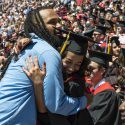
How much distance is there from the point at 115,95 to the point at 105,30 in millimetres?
5420

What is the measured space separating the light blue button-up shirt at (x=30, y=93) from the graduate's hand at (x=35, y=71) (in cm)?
3

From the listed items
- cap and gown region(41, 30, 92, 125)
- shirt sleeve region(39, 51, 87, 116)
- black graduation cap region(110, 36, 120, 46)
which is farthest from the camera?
black graduation cap region(110, 36, 120, 46)

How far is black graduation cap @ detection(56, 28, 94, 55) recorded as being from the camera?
322 centimetres

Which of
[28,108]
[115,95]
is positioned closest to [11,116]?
[28,108]

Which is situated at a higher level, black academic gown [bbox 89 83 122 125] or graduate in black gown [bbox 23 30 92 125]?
graduate in black gown [bbox 23 30 92 125]

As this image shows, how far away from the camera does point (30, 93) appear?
9.25 ft

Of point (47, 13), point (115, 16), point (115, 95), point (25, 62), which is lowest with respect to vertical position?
point (115, 16)

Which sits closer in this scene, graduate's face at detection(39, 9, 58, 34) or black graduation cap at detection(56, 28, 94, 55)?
graduate's face at detection(39, 9, 58, 34)

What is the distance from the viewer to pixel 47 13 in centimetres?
302

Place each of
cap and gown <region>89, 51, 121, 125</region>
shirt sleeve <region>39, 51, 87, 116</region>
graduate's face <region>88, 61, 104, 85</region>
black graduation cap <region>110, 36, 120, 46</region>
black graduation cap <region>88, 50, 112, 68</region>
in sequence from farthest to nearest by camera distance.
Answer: black graduation cap <region>110, 36, 120, 46</region> → black graduation cap <region>88, 50, 112, 68</region> → graduate's face <region>88, 61, 104, 85</region> → cap and gown <region>89, 51, 121, 125</region> → shirt sleeve <region>39, 51, 87, 116</region>

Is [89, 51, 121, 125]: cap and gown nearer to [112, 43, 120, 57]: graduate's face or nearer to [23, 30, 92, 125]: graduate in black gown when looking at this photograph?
[23, 30, 92, 125]: graduate in black gown

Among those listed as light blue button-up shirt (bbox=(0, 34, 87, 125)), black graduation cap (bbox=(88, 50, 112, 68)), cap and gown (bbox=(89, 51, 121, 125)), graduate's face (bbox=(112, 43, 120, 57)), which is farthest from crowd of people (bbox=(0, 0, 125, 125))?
graduate's face (bbox=(112, 43, 120, 57))

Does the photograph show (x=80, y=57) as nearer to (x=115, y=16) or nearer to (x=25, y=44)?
(x=25, y=44)

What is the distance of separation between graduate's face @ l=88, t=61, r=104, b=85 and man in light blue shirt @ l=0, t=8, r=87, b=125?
172 cm
